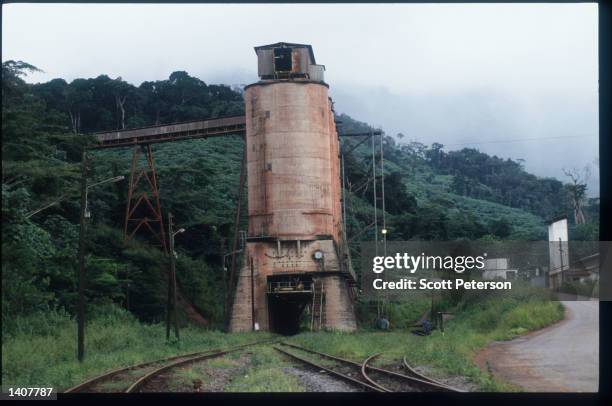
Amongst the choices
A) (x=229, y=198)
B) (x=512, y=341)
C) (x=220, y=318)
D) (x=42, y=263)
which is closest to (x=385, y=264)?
(x=512, y=341)

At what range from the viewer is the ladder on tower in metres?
23.2

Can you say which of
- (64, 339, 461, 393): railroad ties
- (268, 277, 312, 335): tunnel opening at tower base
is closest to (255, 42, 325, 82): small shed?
(268, 277, 312, 335): tunnel opening at tower base

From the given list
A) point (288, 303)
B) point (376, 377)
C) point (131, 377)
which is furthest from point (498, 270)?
point (288, 303)

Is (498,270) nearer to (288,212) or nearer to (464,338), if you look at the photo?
(464,338)

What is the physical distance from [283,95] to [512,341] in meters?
11.8

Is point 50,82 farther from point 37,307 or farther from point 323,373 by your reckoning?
point 323,373

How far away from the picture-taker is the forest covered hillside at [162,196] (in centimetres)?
1767

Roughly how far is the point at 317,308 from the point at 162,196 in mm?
6832

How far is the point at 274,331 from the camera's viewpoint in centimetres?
2347

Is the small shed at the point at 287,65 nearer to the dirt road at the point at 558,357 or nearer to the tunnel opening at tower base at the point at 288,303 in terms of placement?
the tunnel opening at tower base at the point at 288,303

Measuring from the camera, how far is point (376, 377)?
41.6 ft

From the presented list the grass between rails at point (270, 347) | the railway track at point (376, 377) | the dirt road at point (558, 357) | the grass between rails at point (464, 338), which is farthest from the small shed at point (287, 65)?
the dirt road at point (558, 357)

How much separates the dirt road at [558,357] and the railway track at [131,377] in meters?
5.04

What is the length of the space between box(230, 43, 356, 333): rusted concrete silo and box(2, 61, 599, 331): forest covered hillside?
179 centimetres
